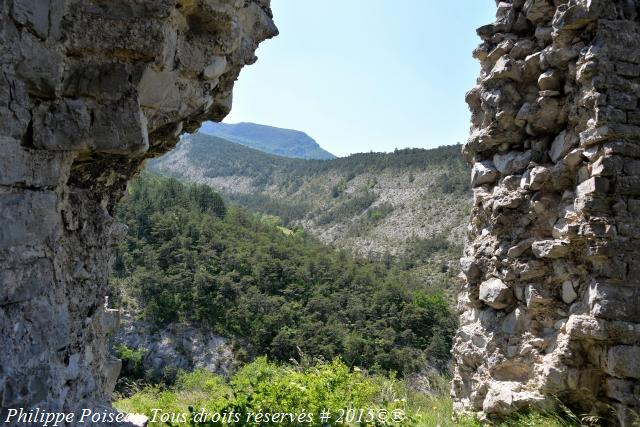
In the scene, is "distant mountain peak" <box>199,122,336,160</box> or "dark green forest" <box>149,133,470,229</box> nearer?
"dark green forest" <box>149,133,470,229</box>

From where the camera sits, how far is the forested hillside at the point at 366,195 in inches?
1816

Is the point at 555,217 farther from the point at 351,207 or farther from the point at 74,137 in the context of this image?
the point at 351,207

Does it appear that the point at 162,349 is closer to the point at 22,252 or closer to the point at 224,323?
the point at 224,323

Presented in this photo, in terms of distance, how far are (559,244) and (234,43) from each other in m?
2.85

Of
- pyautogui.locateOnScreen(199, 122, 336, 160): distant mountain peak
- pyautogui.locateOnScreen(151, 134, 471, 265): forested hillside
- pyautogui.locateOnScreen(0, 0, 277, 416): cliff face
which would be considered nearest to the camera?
pyautogui.locateOnScreen(0, 0, 277, 416): cliff face

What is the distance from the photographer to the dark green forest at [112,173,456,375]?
27.4 meters

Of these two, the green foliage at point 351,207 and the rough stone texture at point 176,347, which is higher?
the green foliage at point 351,207

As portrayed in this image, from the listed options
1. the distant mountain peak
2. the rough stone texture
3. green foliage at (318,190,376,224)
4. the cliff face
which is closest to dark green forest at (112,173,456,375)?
the rough stone texture

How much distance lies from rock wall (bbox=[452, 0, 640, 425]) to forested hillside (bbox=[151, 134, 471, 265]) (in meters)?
33.4

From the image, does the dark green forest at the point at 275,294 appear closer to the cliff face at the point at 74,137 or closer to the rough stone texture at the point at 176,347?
the rough stone texture at the point at 176,347

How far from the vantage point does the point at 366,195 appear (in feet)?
206

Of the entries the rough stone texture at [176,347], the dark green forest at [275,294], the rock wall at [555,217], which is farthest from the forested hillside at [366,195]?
Answer: the rock wall at [555,217]

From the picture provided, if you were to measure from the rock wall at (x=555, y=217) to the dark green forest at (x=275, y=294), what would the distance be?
64.2 feet

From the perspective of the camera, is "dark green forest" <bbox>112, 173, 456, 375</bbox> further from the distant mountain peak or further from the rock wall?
the distant mountain peak
